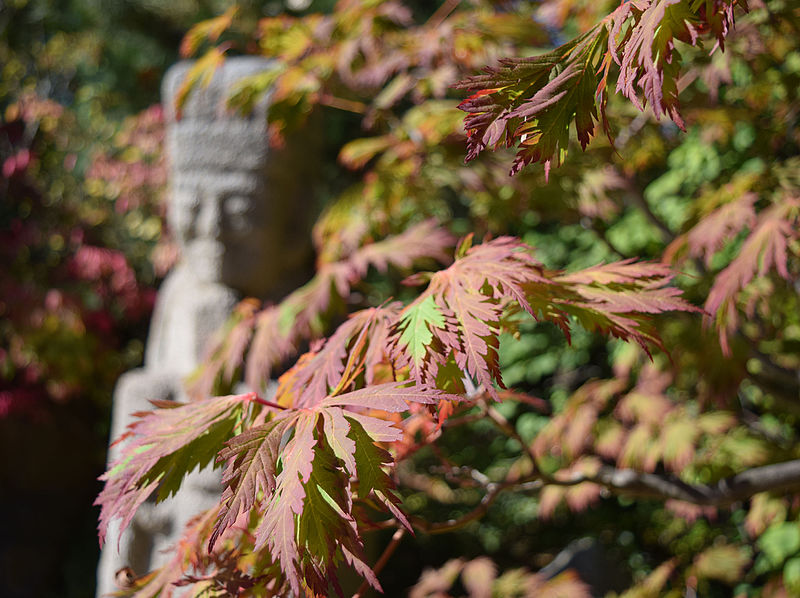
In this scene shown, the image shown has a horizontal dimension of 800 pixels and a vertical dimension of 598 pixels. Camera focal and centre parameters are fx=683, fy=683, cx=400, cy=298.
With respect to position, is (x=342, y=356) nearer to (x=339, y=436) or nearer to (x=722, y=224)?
(x=339, y=436)

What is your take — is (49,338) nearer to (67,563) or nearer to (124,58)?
(67,563)

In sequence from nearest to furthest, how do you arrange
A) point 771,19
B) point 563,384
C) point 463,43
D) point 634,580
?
point 771,19, point 463,43, point 634,580, point 563,384

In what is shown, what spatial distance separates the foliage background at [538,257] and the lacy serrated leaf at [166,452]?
17.9 inches

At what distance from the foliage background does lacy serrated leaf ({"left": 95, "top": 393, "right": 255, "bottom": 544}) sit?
45 cm

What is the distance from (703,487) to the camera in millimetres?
1354

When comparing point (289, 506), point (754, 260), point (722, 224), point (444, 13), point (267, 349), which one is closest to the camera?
point (289, 506)

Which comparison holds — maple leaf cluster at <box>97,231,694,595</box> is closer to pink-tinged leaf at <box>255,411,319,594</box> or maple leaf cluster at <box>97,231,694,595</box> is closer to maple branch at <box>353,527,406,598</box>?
pink-tinged leaf at <box>255,411,319,594</box>

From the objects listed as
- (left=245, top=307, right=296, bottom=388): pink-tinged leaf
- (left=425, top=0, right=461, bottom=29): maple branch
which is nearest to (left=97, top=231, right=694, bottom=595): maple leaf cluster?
(left=245, top=307, right=296, bottom=388): pink-tinged leaf

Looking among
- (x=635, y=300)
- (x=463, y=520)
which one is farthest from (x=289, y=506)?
(x=635, y=300)

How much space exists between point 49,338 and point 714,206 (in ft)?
11.3

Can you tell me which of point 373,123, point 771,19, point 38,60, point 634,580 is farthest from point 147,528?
point 38,60

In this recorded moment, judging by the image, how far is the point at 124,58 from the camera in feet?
15.5

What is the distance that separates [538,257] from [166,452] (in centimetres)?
319

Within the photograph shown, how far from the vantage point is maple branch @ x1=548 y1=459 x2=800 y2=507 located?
1285mm
